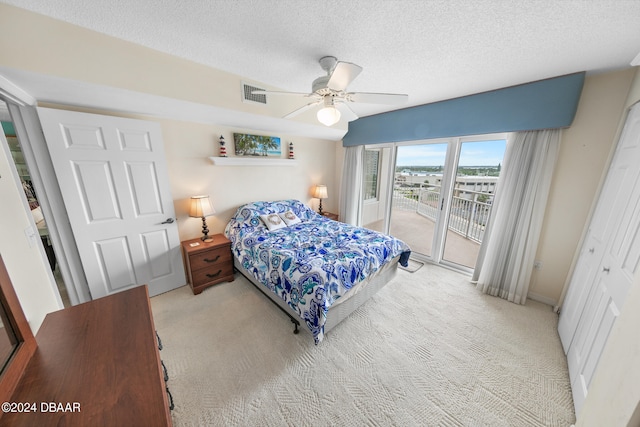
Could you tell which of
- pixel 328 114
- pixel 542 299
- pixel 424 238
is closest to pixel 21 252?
pixel 328 114

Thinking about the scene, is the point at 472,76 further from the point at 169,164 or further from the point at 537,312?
the point at 169,164

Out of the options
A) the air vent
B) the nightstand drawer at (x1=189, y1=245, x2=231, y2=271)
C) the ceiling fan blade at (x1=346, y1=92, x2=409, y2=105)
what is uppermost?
the air vent

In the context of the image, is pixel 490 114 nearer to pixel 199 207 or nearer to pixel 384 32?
pixel 384 32

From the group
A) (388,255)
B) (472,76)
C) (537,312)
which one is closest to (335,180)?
(388,255)

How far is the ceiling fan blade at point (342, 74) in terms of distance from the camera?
1278 millimetres

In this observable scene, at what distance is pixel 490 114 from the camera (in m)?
2.34

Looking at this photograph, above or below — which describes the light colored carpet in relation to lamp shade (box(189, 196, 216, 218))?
below

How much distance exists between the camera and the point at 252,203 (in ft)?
10.1

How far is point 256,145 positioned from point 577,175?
3.68m

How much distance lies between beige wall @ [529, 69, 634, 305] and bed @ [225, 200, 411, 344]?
4.91 feet

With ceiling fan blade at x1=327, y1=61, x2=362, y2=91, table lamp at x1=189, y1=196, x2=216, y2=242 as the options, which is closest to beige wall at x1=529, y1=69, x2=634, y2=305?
ceiling fan blade at x1=327, y1=61, x2=362, y2=91

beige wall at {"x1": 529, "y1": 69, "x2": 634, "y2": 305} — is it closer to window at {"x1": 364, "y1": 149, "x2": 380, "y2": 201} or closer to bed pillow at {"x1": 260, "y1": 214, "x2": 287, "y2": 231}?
window at {"x1": 364, "y1": 149, "x2": 380, "y2": 201}

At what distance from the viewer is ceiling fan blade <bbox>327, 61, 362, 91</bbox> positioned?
4.19 feet

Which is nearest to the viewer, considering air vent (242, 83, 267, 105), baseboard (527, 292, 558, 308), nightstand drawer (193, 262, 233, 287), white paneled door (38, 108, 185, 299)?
white paneled door (38, 108, 185, 299)
